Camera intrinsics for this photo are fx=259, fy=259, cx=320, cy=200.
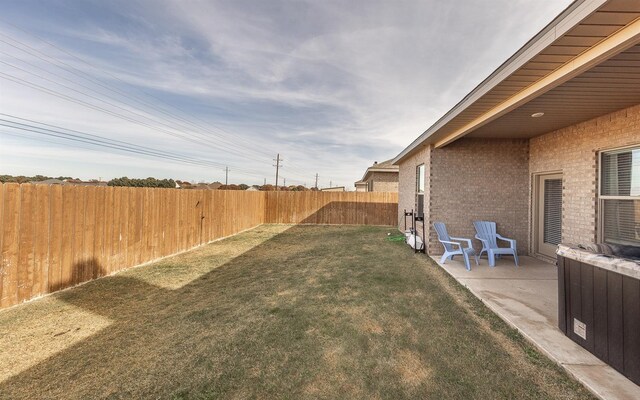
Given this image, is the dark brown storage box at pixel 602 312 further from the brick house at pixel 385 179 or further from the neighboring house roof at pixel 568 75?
the brick house at pixel 385 179

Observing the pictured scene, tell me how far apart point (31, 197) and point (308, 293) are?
4.38 meters

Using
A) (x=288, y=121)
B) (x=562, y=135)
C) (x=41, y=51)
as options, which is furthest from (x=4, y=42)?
(x=562, y=135)

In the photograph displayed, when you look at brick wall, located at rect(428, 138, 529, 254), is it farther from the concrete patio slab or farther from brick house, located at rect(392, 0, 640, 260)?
the concrete patio slab

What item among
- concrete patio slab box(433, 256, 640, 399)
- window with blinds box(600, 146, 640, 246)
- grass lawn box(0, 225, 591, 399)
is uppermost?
window with blinds box(600, 146, 640, 246)

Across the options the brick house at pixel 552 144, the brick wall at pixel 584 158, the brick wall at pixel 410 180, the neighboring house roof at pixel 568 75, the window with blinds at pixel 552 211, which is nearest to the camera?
the neighboring house roof at pixel 568 75

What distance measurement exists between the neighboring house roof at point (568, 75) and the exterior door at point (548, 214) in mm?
1340

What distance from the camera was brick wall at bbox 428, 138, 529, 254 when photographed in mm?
6523

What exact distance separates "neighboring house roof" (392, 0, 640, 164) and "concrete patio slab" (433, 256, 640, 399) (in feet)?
9.13

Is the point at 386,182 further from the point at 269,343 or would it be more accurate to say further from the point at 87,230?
the point at 269,343

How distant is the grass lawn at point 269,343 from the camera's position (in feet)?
6.94

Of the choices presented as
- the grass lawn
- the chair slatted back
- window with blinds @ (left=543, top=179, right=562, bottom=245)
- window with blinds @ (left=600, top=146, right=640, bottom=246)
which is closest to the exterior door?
window with blinds @ (left=543, top=179, right=562, bottom=245)

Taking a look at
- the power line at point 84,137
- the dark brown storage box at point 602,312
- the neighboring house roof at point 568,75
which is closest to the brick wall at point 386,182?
the neighboring house roof at point 568,75

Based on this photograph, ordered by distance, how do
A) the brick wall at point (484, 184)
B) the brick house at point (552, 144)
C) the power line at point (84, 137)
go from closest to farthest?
the brick house at point (552, 144) < the brick wall at point (484, 184) < the power line at point (84, 137)

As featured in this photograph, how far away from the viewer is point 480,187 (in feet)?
21.8
